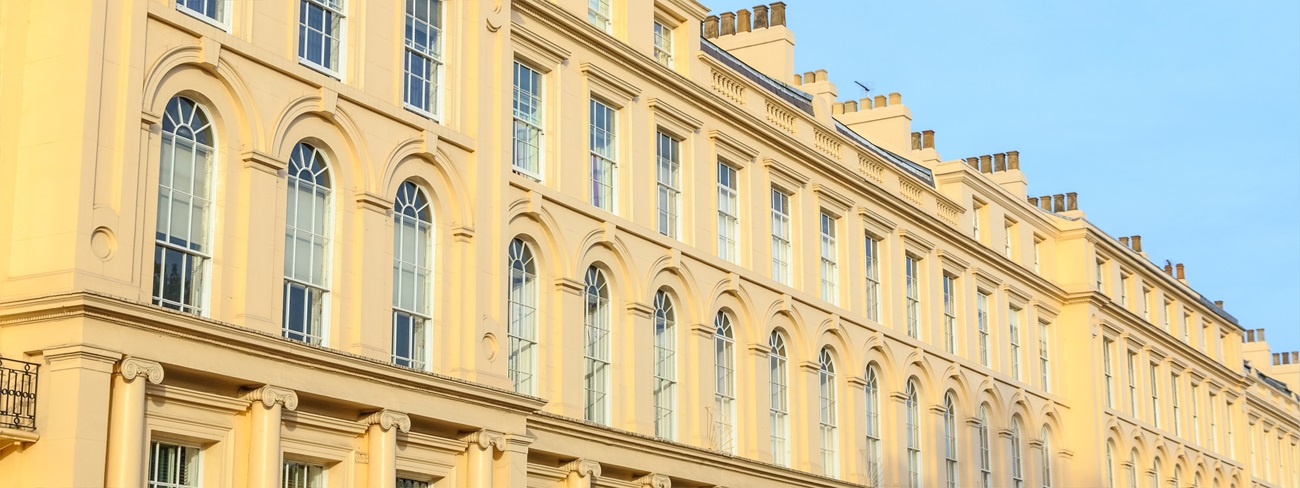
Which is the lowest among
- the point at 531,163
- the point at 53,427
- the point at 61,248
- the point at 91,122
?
the point at 53,427

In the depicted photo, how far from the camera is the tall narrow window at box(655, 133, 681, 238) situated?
34.2 meters

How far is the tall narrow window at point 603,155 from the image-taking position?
106ft

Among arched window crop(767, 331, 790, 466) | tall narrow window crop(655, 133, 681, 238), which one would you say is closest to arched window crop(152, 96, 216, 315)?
tall narrow window crop(655, 133, 681, 238)

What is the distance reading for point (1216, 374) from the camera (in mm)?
65062

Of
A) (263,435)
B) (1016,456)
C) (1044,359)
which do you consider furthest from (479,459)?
(1044,359)

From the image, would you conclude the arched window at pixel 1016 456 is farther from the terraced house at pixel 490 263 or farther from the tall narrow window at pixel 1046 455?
the tall narrow window at pixel 1046 455

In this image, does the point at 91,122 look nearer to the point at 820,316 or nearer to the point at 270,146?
the point at 270,146

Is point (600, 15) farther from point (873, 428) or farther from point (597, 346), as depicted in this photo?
point (873, 428)

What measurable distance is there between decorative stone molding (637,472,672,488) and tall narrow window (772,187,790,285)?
21.8 ft

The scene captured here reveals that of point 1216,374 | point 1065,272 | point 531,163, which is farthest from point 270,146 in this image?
point 1216,374

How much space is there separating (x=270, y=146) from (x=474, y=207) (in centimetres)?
438

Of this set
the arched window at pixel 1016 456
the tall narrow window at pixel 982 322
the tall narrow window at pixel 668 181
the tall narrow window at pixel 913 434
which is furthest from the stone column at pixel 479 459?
the arched window at pixel 1016 456

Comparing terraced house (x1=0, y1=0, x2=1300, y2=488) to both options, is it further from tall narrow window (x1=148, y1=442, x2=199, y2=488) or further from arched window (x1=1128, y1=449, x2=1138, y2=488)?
arched window (x1=1128, y1=449, x2=1138, y2=488)

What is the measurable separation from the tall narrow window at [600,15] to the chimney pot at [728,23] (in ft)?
37.5
